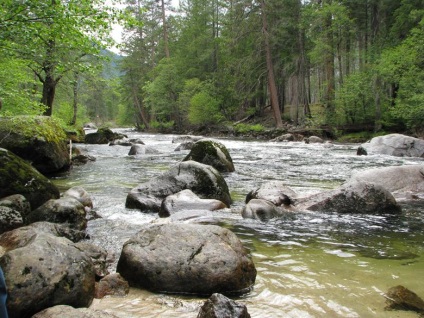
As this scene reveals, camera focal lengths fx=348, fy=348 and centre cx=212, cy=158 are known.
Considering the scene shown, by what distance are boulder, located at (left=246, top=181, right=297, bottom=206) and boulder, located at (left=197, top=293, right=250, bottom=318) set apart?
4366 millimetres

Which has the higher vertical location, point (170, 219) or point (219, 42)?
point (219, 42)

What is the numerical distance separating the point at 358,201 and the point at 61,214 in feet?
17.8

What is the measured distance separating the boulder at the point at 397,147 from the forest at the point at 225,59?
3.90 metres

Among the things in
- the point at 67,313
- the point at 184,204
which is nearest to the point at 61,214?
the point at 184,204

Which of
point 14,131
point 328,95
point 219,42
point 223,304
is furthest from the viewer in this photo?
point 219,42

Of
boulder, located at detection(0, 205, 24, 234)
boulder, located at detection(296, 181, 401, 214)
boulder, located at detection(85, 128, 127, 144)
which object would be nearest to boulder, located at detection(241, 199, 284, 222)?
boulder, located at detection(296, 181, 401, 214)

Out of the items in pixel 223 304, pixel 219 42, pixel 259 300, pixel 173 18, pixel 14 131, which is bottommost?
pixel 259 300

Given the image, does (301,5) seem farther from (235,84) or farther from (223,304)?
(223,304)

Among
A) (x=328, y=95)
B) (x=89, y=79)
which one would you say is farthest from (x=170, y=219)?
(x=328, y=95)

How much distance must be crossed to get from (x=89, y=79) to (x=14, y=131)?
889 cm

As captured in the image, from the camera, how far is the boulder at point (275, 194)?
7258 mm

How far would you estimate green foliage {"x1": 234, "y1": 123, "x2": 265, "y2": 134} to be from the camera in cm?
2955

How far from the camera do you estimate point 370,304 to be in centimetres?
329

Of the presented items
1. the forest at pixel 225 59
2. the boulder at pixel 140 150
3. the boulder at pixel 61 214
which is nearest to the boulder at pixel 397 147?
the forest at pixel 225 59
